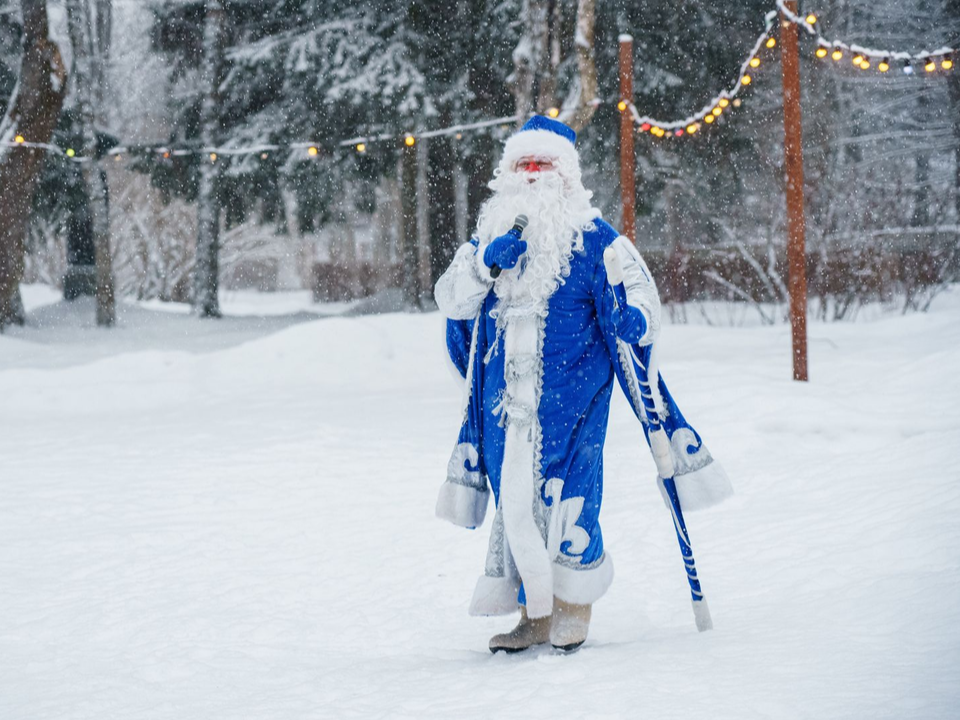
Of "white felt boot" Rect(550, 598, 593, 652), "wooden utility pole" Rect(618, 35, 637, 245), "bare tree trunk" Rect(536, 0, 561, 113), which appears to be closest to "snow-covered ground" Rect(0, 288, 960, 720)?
"white felt boot" Rect(550, 598, 593, 652)

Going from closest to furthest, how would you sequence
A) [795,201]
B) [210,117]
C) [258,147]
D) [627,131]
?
[795,201]
[627,131]
[258,147]
[210,117]

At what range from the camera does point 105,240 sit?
18750mm

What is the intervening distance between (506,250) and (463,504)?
1017 millimetres

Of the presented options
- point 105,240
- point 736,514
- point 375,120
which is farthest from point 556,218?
point 105,240

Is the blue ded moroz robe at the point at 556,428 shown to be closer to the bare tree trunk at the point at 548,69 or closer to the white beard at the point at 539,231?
the white beard at the point at 539,231

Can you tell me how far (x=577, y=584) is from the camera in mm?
3701

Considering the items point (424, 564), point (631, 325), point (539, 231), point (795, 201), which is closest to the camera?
point (631, 325)

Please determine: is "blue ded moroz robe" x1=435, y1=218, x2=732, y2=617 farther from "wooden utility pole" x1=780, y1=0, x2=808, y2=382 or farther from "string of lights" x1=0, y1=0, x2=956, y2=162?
"string of lights" x1=0, y1=0, x2=956, y2=162

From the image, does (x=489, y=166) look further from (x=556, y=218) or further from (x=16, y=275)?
(x=556, y=218)

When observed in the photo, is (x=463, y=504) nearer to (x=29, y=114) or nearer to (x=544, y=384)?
(x=544, y=384)

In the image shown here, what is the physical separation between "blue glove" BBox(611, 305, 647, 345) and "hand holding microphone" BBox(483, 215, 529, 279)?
44 cm

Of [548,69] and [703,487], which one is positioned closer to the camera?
[703,487]

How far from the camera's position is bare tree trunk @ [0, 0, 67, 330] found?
16.0 metres

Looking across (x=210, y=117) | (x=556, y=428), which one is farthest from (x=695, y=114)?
(x=556, y=428)
